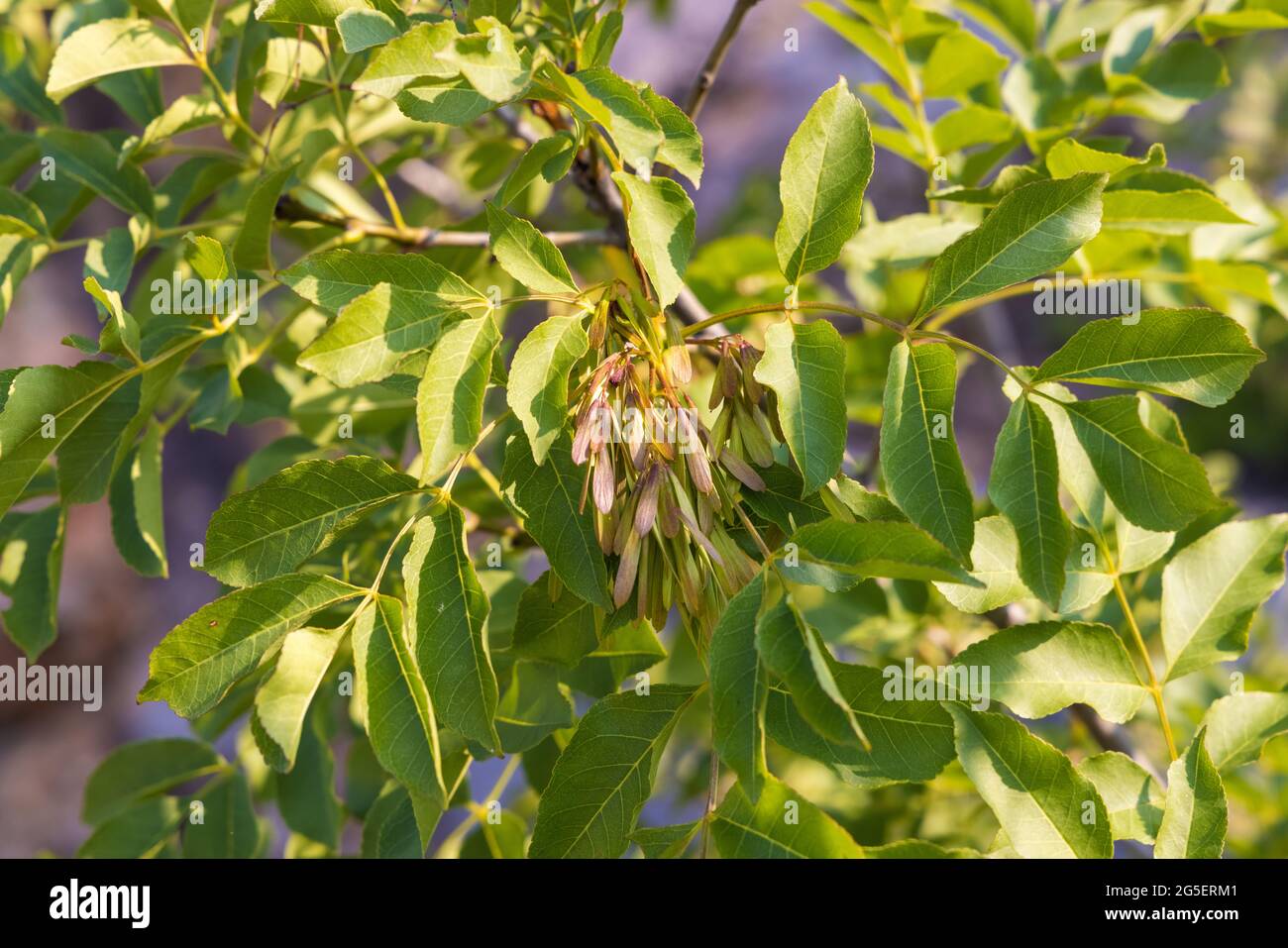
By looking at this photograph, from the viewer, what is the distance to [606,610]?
76cm

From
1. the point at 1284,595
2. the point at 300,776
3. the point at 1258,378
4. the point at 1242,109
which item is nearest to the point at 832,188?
the point at 300,776

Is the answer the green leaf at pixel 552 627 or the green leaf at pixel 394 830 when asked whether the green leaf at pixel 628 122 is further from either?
the green leaf at pixel 394 830

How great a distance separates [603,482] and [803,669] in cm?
18

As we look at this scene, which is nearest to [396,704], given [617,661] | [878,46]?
[617,661]

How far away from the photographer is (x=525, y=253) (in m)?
0.76

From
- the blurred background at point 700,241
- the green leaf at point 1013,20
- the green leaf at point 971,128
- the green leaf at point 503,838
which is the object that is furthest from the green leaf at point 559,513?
the blurred background at point 700,241

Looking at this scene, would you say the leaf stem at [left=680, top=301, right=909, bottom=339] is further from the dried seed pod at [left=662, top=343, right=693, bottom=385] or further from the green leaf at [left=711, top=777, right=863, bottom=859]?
the green leaf at [left=711, top=777, right=863, bottom=859]

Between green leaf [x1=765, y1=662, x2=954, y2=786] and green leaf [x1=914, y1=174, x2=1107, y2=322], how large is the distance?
31 cm

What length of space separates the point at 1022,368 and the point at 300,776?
0.87 metres

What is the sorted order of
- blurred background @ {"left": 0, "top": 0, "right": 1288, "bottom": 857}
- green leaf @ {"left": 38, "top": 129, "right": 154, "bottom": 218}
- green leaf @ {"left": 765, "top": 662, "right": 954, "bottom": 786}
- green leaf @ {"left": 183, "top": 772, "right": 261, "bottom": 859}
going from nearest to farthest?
green leaf @ {"left": 765, "top": 662, "right": 954, "bottom": 786} < green leaf @ {"left": 38, "top": 129, "right": 154, "bottom": 218} < green leaf @ {"left": 183, "top": 772, "right": 261, "bottom": 859} < blurred background @ {"left": 0, "top": 0, "right": 1288, "bottom": 857}

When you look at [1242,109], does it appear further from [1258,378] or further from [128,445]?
[128,445]

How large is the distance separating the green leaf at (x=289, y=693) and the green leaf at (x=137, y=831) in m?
0.53

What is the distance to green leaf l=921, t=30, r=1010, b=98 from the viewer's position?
3.79ft

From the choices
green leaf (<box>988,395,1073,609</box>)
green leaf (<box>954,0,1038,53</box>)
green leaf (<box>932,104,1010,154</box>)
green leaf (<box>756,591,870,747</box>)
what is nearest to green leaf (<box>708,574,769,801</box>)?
green leaf (<box>756,591,870,747</box>)
